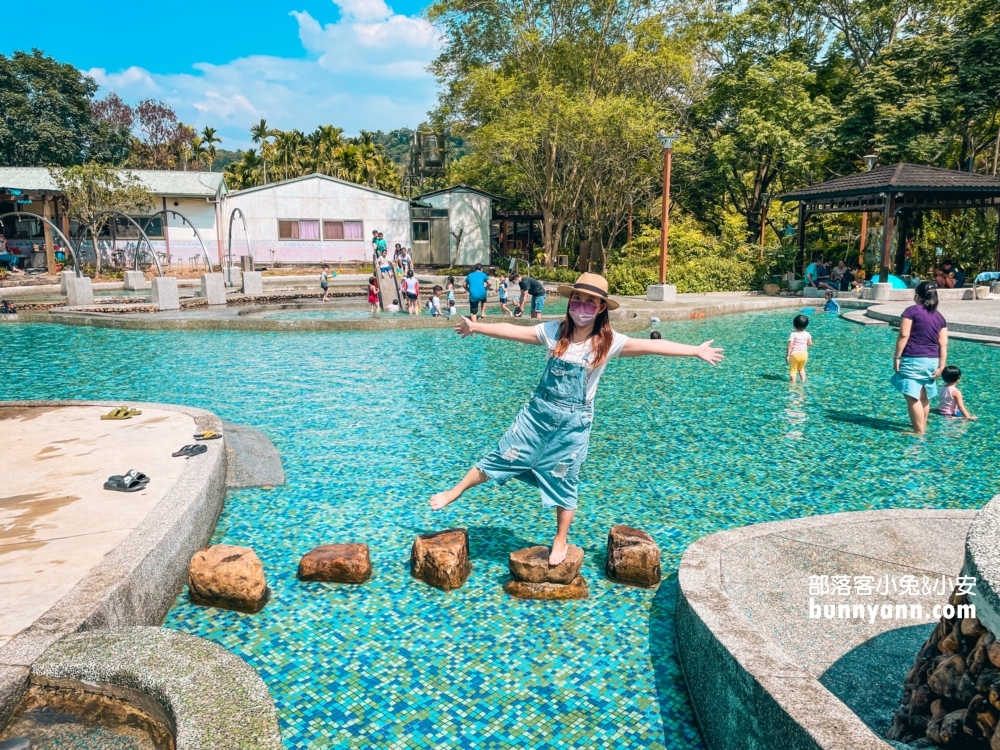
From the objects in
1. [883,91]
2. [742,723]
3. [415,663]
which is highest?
[883,91]

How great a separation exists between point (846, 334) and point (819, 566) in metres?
15.1

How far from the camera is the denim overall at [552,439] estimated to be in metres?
4.47

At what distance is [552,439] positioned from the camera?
15.0ft

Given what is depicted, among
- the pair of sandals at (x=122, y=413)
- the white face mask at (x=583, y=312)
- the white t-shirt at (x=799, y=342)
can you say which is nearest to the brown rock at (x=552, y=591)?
the white face mask at (x=583, y=312)

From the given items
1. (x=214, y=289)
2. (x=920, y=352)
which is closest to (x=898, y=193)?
(x=920, y=352)

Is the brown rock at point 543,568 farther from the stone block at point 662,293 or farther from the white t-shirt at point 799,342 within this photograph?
the stone block at point 662,293

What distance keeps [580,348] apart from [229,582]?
2.67 meters

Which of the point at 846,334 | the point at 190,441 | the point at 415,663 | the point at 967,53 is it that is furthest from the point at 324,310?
the point at 967,53

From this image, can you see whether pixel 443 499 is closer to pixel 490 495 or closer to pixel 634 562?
pixel 634 562

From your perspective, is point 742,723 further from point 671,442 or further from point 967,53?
point 967,53

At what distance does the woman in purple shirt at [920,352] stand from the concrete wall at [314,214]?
106 ft

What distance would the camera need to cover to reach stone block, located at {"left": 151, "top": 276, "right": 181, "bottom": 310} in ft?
70.1

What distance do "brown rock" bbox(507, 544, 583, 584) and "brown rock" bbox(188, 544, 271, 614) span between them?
1672mm

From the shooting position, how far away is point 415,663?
13.0ft
